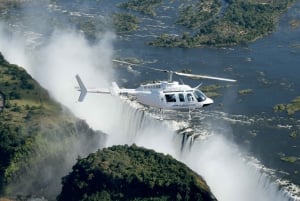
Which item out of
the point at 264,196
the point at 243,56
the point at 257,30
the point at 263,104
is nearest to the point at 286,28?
the point at 257,30

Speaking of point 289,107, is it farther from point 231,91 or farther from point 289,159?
point 289,159

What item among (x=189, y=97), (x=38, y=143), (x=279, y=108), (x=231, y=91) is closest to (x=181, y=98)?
(x=189, y=97)

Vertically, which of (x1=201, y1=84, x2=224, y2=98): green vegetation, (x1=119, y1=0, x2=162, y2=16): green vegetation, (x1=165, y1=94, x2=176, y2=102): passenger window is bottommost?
(x1=201, y1=84, x2=224, y2=98): green vegetation

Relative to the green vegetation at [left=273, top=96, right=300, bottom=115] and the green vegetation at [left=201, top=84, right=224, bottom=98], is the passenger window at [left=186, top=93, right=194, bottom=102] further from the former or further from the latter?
the green vegetation at [left=201, top=84, right=224, bottom=98]

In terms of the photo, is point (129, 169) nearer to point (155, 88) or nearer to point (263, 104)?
point (155, 88)

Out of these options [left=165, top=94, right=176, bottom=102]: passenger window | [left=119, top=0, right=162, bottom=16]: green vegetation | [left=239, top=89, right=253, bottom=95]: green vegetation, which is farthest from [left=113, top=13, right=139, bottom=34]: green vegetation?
[left=165, top=94, right=176, bottom=102]: passenger window

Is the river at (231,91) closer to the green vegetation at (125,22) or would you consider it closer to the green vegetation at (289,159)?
the green vegetation at (289,159)

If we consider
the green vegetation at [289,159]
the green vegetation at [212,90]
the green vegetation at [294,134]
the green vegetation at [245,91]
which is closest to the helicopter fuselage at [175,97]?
the green vegetation at [289,159]
